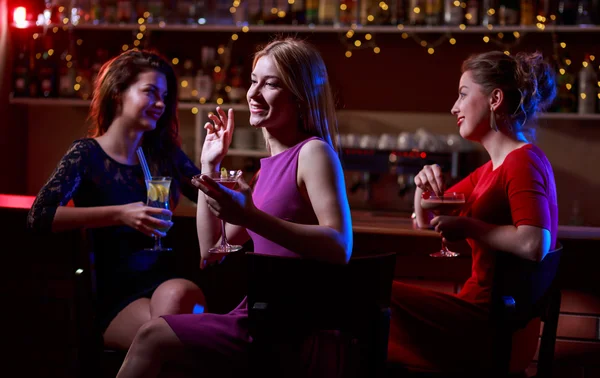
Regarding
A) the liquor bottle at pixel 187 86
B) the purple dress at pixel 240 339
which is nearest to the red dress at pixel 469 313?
the purple dress at pixel 240 339

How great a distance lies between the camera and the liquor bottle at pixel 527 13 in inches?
165

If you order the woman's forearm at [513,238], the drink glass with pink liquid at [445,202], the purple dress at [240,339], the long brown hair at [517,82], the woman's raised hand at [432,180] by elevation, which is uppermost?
the long brown hair at [517,82]

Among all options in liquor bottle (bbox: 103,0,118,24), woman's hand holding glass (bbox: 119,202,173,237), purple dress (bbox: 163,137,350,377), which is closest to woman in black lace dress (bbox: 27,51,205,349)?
woman's hand holding glass (bbox: 119,202,173,237)

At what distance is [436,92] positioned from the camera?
475 centimetres

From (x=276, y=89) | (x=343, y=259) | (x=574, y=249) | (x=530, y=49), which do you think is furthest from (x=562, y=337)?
(x=530, y=49)

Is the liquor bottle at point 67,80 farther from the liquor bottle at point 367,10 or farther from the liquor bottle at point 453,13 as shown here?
the liquor bottle at point 453,13

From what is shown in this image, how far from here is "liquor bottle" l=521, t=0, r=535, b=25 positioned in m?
4.19

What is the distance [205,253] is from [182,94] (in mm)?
2781

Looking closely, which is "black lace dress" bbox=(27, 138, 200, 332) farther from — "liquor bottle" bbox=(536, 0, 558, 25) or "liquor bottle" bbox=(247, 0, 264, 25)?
"liquor bottle" bbox=(536, 0, 558, 25)

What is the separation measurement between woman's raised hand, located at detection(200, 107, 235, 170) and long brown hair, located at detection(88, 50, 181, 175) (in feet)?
1.89

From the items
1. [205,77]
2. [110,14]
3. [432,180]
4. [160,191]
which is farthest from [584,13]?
[160,191]

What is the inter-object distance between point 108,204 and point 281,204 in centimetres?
89

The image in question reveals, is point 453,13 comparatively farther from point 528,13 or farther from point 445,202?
point 445,202

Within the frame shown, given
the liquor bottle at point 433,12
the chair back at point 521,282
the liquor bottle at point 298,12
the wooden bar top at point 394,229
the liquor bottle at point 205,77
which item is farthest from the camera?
the liquor bottle at point 205,77
